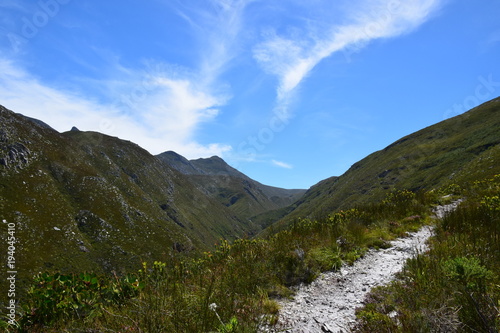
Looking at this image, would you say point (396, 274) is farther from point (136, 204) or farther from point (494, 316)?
point (136, 204)

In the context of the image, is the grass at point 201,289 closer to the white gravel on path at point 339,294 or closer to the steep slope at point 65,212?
the white gravel on path at point 339,294

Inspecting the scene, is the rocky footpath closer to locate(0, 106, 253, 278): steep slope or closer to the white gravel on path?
the white gravel on path

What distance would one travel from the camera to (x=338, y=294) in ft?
18.4

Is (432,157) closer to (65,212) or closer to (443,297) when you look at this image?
(443,297)

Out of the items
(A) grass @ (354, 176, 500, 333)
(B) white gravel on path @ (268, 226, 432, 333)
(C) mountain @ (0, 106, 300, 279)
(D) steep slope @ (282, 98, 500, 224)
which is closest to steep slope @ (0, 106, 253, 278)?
(C) mountain @ (0, 106, 300, 279)

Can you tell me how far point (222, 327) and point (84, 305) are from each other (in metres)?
2.56

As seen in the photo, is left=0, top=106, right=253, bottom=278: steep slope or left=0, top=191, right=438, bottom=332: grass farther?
left=0, top=106, right=253, bottom=278: steep slope

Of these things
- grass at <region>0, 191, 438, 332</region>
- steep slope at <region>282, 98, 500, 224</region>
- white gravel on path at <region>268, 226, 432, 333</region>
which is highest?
steep slope at <region>282, 98, 500, 224</region>

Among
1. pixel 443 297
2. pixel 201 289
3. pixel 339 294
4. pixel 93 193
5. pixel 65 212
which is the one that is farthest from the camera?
pixel 93 193

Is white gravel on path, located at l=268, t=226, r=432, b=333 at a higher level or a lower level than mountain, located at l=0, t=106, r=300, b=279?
lower

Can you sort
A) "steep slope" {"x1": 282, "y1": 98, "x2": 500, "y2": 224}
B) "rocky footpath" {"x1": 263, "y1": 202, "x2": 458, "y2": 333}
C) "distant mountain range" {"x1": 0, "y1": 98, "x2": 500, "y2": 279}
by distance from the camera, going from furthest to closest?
"steep slope" {"x1": 282, "y1": 98, "x2": 500, "y2": 224} → "distant mountain range" {"x1": 0, "y1": 98, "x2": 500, "y2": 279} → "rocky footpath" {"x1": 263, "y1": 202, "x2": 458, "y2": 333}

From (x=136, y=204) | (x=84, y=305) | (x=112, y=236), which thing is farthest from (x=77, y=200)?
(x=84, y=305)

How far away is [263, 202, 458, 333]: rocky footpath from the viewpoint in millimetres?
4426

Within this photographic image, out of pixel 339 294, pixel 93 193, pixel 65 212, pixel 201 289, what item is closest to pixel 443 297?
pixel 339 294
